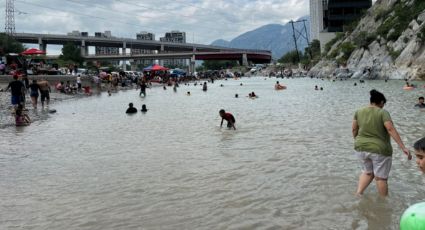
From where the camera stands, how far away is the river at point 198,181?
7.20m

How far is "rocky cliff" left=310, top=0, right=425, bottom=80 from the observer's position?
67.7 meters

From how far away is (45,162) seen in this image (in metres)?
12.2

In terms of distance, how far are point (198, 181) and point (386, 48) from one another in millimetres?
79379

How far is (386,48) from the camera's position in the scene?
3214 inches

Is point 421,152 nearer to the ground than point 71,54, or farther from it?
nearer to the ground

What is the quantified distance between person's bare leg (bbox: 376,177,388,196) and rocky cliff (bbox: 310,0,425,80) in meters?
57.8

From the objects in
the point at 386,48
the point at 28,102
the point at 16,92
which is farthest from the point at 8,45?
the point at 16,92

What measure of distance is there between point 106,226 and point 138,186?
2.40 m

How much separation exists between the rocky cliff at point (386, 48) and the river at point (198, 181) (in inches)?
2088

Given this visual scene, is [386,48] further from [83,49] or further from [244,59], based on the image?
[83,49]

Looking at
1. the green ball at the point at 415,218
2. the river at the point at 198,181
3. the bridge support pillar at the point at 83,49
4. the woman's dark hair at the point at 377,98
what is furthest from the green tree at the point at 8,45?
the green ball at the point at 415,218

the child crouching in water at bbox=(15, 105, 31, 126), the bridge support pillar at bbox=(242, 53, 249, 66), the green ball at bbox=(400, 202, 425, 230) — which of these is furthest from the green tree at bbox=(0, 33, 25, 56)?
the bridge support pillar at bbox=(242, 53, 249, 66)

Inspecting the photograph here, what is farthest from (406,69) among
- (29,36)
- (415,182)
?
(29,36)

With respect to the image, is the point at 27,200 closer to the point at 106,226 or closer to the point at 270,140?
the point at 106,226
